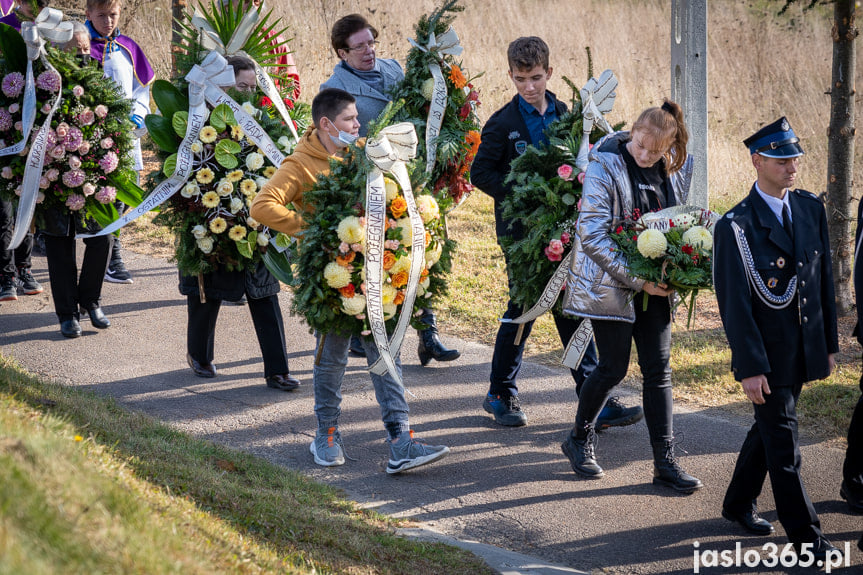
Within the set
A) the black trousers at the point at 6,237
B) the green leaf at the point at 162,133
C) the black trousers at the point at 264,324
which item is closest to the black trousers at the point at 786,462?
the black trousers at the point at 264,324

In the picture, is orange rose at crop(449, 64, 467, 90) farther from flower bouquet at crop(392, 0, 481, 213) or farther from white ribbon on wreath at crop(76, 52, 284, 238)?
white ribbon on wreath at crop(76, 52, 284, 238)

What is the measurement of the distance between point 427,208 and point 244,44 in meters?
2.81

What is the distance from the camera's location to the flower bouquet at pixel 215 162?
623 cm

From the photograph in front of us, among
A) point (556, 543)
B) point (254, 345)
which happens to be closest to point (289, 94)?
point (254, 345)

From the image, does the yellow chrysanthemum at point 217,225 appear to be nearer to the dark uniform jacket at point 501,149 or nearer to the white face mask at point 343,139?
the white face mask at point 343,139

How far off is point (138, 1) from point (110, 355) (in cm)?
914

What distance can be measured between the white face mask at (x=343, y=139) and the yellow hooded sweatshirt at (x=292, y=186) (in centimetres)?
10

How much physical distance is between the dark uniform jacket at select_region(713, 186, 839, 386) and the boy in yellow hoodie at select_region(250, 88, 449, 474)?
188cm

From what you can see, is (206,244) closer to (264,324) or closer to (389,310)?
(264,324)

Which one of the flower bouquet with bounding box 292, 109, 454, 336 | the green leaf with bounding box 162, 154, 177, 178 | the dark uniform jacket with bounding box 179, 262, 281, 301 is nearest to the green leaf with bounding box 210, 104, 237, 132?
the green leaf with bounding box 162, 154, 177, 178

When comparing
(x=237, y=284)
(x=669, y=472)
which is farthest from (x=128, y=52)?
(x=669, y=472)

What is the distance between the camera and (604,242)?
4.79m

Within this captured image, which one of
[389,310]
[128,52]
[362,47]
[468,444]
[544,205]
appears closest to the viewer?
[389,310]

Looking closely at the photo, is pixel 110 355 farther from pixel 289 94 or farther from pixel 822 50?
pixel 822 50
